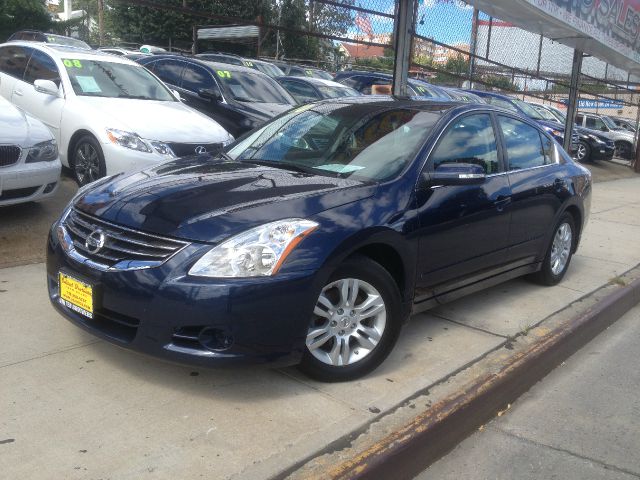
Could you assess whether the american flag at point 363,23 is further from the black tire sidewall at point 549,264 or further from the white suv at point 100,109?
the black tire sidewall at point 549,264

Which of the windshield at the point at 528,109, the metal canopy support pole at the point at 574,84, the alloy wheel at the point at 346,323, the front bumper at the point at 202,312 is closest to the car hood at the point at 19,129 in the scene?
the front bumper at the point at 202,312

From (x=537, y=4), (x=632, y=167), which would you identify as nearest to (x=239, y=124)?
(x=537, y=4)

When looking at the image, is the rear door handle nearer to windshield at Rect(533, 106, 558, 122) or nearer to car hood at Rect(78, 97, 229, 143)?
car hood at Rect(78, 97, 229, 143)

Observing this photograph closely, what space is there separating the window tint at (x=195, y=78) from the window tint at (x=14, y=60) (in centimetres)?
250

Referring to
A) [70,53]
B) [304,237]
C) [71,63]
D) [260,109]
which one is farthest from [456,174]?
[260,109]

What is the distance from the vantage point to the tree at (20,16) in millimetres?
31578

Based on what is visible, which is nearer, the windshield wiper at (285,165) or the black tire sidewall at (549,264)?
the windshield wiper at (285,165)

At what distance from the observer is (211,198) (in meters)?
3.41

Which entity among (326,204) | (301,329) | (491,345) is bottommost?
(491,345)

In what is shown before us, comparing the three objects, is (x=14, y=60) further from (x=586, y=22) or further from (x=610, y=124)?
(x=610, y=124)

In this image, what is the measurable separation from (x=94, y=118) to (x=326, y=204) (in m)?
4.12

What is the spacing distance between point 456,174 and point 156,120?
3.93 metres

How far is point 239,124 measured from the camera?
30.6 feet

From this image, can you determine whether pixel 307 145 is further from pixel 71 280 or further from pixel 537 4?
pixel 537 4
